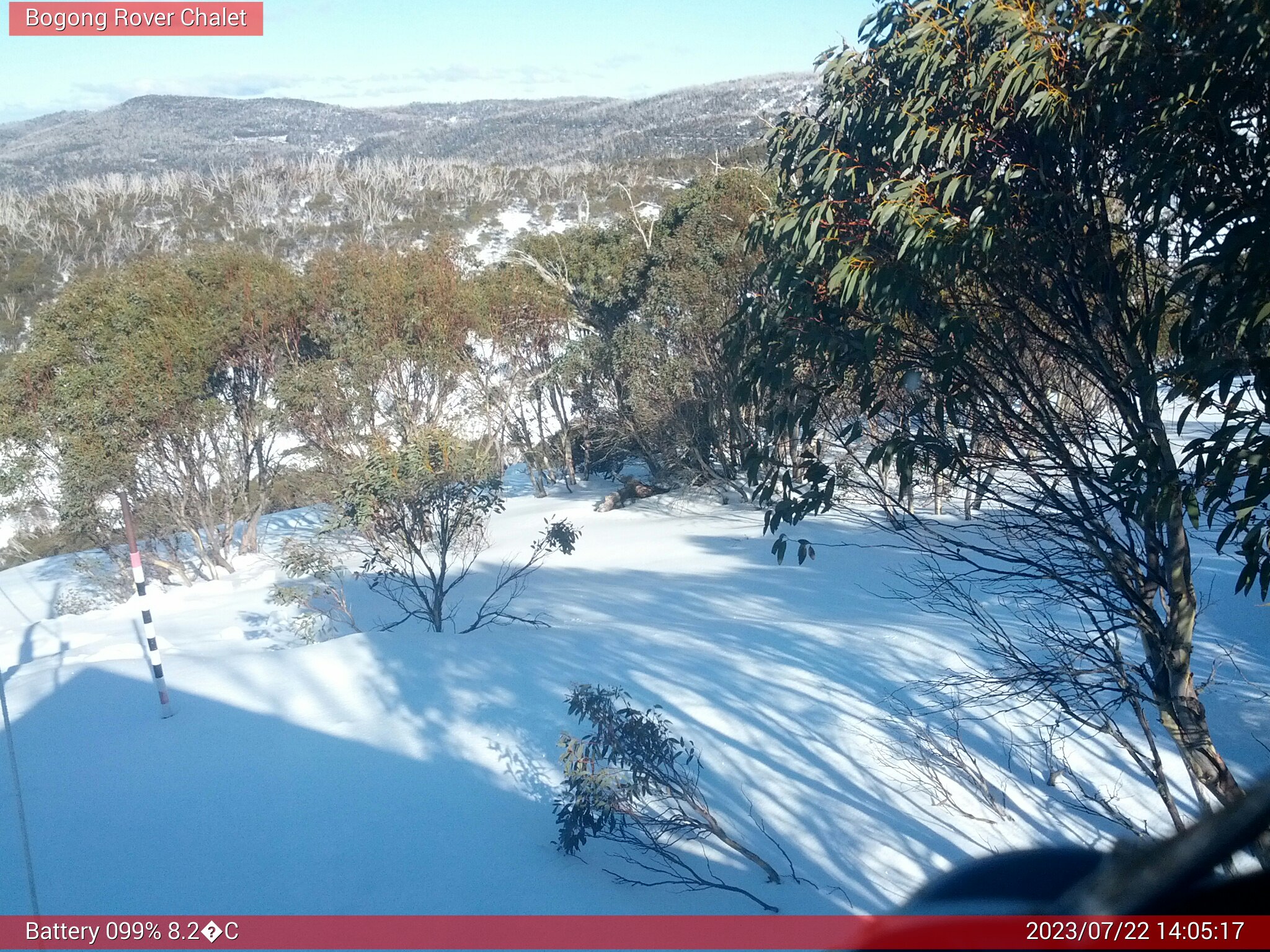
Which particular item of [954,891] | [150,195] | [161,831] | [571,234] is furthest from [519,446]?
[150,195]

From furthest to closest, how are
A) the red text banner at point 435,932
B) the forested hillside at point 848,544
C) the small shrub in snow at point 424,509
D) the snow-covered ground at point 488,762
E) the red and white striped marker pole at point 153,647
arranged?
1. the small shrub in snow at point 424,509
2. the red and white striped marker pole at point 153,647
3. the snow-covered ground at point 488,762
4. the red text banner at point 435,932
5. the forested hillside at point 848,544

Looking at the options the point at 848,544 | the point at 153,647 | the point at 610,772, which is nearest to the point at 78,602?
the point at 153,647

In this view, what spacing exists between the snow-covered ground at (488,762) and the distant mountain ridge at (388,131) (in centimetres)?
2749

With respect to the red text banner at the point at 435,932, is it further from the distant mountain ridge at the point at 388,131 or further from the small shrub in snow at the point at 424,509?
the distant mountain ridge at the point at 388,131

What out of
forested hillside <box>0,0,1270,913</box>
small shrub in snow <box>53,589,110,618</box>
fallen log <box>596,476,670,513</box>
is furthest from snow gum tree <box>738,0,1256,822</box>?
fallen log <box>596,476,670,513</box>

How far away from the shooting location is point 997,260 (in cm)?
396

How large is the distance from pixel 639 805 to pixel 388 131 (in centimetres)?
7478

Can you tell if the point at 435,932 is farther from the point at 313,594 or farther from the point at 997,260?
the point at 313,594

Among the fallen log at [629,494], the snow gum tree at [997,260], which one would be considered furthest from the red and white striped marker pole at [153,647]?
the fallen log at [629,494]

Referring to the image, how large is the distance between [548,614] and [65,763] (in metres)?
4.61

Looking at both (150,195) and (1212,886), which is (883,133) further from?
(150,195)

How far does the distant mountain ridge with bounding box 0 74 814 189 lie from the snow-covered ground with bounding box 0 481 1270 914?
27489mm

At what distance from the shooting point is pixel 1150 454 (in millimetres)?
3332

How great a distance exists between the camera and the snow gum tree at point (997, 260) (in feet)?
11.4
